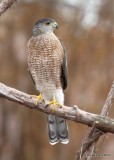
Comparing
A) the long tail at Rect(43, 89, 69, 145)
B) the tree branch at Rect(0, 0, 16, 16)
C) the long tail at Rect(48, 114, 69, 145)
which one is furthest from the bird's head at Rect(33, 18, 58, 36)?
the tree branch at Rect(0, 0, 16, 16)

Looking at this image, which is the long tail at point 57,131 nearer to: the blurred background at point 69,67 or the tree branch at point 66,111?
the tree branch at point 66,111

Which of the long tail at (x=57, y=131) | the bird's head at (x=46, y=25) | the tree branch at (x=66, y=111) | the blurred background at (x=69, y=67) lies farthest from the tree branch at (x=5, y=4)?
the blurred background at (x=69, y=67)

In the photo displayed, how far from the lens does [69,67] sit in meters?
10.7

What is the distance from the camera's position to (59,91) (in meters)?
6.94

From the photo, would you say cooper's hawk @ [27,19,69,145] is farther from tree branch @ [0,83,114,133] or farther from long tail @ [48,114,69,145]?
tree branch @ [0,83,114,133]

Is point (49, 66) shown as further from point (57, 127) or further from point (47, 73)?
point (57, 127)

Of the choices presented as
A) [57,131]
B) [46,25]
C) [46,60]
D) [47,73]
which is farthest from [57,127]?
[46,25]

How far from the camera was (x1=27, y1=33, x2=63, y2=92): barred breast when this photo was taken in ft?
22.3

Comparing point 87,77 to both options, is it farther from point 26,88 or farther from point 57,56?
point 57,56

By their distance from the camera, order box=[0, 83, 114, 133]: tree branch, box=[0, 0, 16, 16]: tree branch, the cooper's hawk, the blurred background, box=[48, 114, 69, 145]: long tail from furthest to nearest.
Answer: the blurred background
the cooper's hawk
box=[48, 114, 69, 145]: long tail
box=[0, 0, 16, 16]: tree branch
box=[0, 83, 114, 133]: tree branch

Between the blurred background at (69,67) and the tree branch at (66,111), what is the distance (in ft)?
14.0

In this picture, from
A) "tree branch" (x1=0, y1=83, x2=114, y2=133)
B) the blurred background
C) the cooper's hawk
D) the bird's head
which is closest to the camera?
"tree branch" (x1=0, y1=83, x2=114, y2=133)

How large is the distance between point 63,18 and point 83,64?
0.90 metres

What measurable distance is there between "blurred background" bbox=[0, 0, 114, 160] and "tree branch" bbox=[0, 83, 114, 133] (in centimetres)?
426
